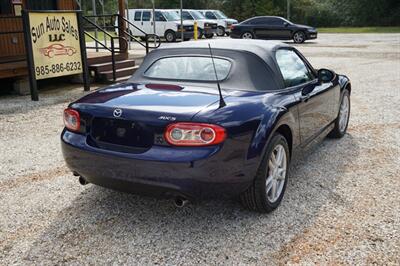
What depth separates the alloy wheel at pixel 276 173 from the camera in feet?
12.4

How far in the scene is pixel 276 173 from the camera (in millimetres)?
3879

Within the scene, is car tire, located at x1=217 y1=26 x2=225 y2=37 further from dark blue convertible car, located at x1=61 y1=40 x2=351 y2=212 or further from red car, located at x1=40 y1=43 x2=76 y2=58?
dark blue convertible car, located at x1=61 y1=40 x2=351 y2=212

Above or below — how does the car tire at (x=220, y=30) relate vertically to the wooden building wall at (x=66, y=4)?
below

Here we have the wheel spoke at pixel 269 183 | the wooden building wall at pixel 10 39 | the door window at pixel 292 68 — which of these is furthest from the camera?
the wooden building wall at pixel 10 39

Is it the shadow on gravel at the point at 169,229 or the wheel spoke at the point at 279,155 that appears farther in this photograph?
the wheel spoke at the point at 279,155

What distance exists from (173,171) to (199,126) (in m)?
0.36

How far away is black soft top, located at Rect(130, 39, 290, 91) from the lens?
3.94m

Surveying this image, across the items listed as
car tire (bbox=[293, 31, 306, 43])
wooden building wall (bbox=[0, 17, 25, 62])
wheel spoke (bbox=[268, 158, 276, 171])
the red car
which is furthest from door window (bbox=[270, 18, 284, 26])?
wheel spoke (bbox=[268, 158, 276, 171])

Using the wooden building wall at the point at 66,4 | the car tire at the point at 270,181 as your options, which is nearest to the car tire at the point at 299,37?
the wooden building wall at the point at 66,4

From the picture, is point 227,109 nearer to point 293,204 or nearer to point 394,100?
point 293,204

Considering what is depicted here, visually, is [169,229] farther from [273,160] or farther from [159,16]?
[159,16]

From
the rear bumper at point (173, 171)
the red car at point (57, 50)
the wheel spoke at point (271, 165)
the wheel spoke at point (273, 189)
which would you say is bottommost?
the wheel spoke at point (273, 189)

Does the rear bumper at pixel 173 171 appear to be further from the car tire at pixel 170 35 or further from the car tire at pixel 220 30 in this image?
the car tire at pixel 220 30

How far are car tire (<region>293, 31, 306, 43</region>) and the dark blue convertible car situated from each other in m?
21.3
